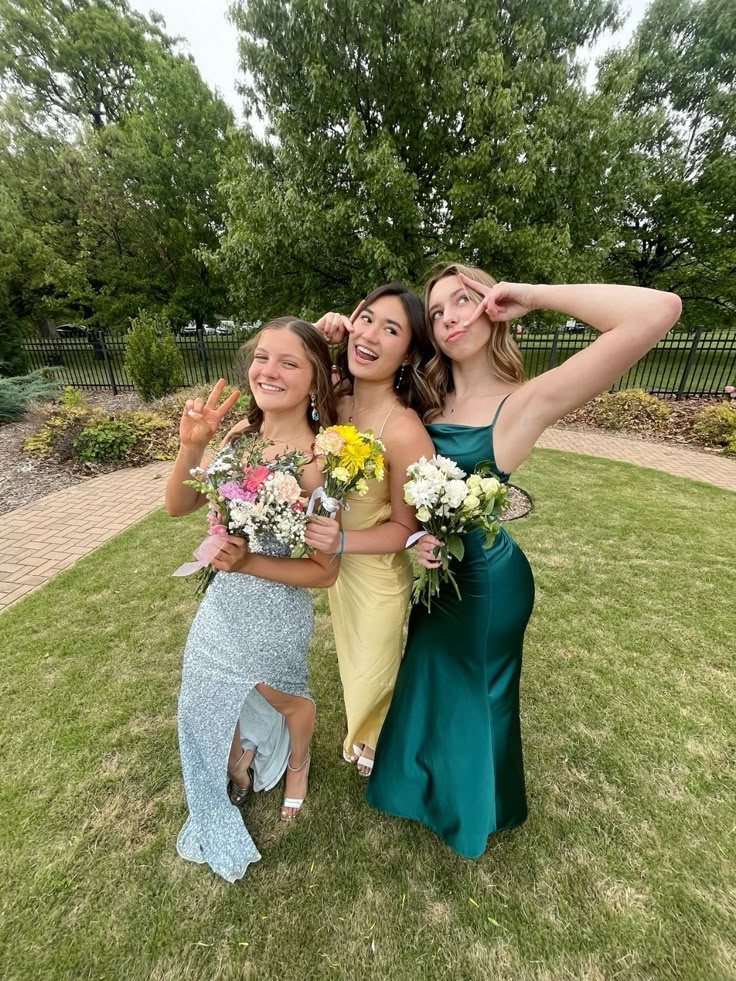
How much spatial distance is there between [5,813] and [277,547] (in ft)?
7.35

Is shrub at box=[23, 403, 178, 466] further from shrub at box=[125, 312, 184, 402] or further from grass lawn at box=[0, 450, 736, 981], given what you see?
grass lawn at box=[0, 450, 736, 981]

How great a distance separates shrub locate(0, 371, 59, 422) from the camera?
9.74 meters

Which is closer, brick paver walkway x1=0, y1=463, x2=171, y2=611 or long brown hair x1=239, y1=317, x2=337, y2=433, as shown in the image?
long brown hair x1=239, y1=317, x2=337, y2=433

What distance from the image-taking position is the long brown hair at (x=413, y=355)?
6.25ft

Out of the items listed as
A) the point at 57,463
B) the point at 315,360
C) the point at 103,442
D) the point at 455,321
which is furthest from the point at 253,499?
the point at 57,463

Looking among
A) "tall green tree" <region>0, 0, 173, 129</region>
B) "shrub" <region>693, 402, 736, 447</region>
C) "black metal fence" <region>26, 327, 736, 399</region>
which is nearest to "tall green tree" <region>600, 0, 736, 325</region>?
"black metal fence" <region>26, 327, 736, 399</region>

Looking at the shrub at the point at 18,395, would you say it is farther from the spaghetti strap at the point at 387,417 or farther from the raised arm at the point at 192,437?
the spaghetti strap at the point at 387,417

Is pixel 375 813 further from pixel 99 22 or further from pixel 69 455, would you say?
pixel 99 22

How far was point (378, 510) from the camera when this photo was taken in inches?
82.3

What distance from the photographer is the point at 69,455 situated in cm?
781

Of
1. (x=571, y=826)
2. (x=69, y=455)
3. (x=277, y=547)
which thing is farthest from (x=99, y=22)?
(x=571, y=826)

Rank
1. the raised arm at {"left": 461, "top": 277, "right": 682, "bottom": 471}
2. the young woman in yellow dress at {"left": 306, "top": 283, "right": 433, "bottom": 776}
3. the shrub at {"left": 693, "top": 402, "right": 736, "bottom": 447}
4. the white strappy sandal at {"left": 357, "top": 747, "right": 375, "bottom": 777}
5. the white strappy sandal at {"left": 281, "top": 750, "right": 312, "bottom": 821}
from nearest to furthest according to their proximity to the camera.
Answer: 1. the raised arm at {"left": 461, "top": 277, "right": 682, "bottom": 471}
2. the young woman in yellow dress at {"left": 306, "top": 283, "right": 433, "bottom": 776}
3. the white strappy sandal at {"left": 281, "top": 750, "right": 312, "bottom": 821}
4. the white strappy sandal at {"left": 357, "top": 747, "right": 375, "bottom": 777}
5. the shrub at {"left": 693, "top": 402, "right": 736, "bottom": 447}

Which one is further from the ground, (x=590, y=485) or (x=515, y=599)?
(x=515, y=599)

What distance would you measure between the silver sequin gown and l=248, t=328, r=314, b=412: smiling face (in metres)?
0.58
